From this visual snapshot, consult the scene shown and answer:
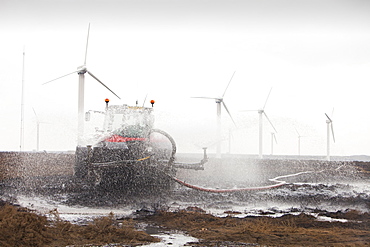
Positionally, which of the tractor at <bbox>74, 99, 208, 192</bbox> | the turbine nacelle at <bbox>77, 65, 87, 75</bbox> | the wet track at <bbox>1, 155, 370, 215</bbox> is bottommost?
the wet track at <bbox>1, 155, 370, 215</bbox>

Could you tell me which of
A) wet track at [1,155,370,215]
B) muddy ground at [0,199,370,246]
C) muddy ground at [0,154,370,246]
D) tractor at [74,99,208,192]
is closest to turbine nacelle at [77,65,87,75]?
wet track at [1,155,370,215]

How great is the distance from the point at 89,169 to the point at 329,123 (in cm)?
4331

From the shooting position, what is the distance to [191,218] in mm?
9922

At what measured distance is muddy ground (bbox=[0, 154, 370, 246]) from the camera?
755 cm

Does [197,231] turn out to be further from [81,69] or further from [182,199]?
[81,69]

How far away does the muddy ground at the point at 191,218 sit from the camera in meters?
7.55

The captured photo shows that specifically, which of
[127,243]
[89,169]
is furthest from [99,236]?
[89,169]

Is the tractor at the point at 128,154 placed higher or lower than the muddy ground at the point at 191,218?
higher

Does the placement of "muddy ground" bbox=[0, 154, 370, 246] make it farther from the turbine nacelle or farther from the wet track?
the turbine nacelle

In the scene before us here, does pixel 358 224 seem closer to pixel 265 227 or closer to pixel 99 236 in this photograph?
pixel 265 227

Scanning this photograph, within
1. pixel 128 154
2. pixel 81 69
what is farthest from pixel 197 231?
pixel 81 69

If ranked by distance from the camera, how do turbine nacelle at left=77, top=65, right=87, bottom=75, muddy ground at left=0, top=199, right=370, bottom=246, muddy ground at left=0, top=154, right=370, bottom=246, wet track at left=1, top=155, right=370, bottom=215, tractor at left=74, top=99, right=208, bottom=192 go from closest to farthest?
muddy ground at left=0, top=199, right=370, bottom=246 < muddy ground at left=0, top=154, right=370, bottom=246 < wet track at left=1, top=155, right=370, bottom=215 < tractor at left=74, top=99, right=208, bottom=192 < turbine nacelle at left=77, top=65, right=87, bottom=75

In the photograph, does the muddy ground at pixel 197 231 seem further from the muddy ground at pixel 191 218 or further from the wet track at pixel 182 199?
the wet track at pixel 182 199

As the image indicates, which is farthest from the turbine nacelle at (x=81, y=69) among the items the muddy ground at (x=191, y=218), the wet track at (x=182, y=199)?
the muddy ground at (x=191, y=218)
